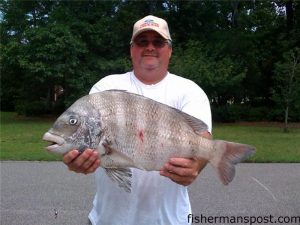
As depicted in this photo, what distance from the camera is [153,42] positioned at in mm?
2758

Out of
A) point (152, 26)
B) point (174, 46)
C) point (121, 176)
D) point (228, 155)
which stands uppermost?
point (174, 46)

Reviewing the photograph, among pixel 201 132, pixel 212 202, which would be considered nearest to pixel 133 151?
pixel 201 132

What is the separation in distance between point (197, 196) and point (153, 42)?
584 centimetres

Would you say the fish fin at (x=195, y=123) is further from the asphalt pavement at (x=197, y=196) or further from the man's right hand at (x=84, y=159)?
the asphalt pavement at (x=197, y=196)

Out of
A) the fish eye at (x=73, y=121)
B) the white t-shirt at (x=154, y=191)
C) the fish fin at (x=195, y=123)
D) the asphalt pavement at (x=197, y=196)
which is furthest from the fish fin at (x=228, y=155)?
the asphalt pavement at (x=197, y=196)

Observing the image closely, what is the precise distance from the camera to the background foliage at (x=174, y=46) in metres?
28.4

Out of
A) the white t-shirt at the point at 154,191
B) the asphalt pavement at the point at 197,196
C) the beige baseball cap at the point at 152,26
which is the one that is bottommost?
the asphalt pavement at the point at 197,196

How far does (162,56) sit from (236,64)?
27875mm

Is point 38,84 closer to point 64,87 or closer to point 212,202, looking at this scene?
point 64,87

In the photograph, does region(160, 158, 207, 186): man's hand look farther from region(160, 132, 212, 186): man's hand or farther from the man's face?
the man's face

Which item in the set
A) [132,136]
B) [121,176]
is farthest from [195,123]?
[121,176]

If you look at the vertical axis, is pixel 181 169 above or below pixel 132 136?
below

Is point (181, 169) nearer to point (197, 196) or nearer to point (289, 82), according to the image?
point (197, 196)

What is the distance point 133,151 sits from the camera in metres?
2.34
